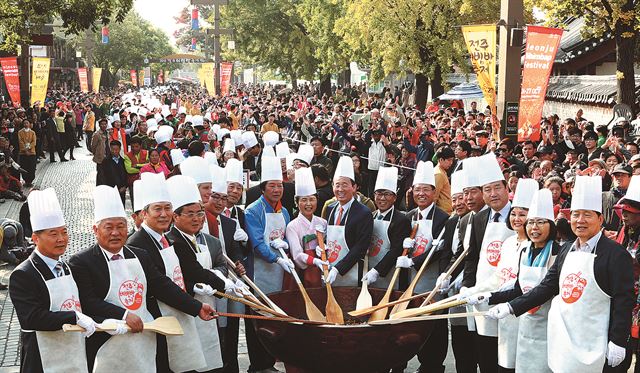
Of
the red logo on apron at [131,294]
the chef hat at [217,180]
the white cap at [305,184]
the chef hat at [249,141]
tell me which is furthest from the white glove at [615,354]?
the chef hat at [249,141]

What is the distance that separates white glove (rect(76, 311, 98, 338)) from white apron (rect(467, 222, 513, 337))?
3.15 metres

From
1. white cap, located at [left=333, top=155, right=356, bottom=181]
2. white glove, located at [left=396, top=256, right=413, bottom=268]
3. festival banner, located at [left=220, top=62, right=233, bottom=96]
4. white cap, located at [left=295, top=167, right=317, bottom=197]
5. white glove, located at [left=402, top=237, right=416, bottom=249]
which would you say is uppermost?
festival banner, located at [left=220, top=62, right=233, bottom=96]

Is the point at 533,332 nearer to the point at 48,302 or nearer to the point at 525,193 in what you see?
the point at 525,193

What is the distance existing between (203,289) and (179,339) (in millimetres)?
438

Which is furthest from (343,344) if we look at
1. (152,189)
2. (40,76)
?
(40,76)

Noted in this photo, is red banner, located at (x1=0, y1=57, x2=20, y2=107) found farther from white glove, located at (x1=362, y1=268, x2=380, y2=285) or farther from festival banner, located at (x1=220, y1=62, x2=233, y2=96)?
white glove, located at (x1=362, y1=268, x2=380, y2=285)

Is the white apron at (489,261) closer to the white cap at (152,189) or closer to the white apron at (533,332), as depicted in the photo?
the white apron at (533,332)

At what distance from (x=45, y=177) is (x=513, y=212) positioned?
65.2 ft

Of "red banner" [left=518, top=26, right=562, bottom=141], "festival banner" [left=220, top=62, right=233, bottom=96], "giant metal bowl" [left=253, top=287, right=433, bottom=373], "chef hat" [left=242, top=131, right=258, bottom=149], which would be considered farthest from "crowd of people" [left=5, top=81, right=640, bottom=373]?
"festival banner" [left=220, top=62, right=233, bottom=96]

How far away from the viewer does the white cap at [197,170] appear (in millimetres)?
8094

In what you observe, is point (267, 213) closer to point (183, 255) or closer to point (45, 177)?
point (183, 255)

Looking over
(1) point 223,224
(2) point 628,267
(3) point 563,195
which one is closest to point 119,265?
(1) point 223,224

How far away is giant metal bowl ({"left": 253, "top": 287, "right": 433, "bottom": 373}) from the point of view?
648cm

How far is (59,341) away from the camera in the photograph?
5.68m
